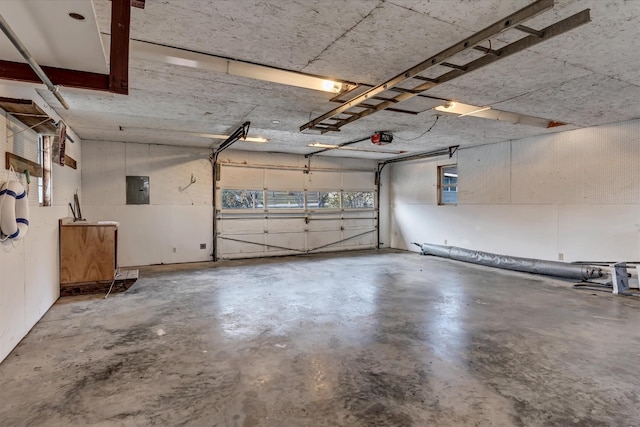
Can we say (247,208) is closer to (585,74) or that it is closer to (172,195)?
(172,195)

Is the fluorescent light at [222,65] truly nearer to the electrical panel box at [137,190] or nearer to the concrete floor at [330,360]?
the concrete floor at [330,360]

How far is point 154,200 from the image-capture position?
705 cm

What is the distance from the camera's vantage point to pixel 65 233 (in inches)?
180

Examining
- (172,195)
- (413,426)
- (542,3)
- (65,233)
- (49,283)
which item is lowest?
(413,426)

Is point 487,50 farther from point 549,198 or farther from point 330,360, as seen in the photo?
point 549,198

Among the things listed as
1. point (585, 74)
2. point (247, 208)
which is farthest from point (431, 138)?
point (247, 208)

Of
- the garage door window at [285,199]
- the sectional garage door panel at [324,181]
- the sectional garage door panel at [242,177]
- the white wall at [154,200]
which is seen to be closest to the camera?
the white wall at [154,200]

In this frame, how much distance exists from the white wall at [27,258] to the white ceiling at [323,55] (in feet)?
2.92

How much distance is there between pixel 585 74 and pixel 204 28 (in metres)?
3.42

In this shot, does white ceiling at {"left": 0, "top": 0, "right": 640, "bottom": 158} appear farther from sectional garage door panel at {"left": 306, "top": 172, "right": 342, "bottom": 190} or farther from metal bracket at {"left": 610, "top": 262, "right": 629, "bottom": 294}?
sectional garage door panel at {"left": 306, "top": 172, "right": 342, "bottom": 190}

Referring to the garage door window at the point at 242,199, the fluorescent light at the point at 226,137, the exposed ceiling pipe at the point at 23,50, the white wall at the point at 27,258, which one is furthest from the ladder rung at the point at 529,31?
the garage door window at the point at 242,199

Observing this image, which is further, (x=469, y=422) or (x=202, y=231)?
(x=202, y=231)

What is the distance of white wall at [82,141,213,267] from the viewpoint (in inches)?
260

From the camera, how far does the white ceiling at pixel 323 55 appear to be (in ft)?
6.78
